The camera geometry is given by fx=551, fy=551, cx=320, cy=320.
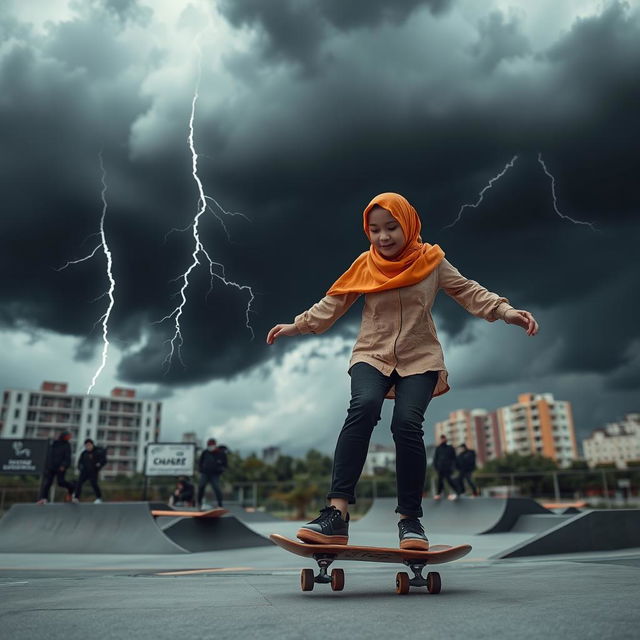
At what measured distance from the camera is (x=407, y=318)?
106 inches

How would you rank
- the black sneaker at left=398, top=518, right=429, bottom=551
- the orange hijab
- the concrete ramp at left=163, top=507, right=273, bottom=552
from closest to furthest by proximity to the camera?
the black sneaker at left=398, top=518, right=429, bottom=551
the orange hijab
the concrete ramp at left=163, top=507, right=273, bottom=552

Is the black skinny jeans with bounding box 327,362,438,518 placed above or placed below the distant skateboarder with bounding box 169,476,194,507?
above

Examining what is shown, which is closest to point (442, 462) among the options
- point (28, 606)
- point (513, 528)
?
point (513, 528)

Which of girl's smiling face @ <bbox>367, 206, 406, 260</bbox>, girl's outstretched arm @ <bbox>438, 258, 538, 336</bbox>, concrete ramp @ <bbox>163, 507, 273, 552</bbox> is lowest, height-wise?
concrete ramp @ <bbox>163, 507, 273, 552</bbox>

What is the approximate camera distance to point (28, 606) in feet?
5.66

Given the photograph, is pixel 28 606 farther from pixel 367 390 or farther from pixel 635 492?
pixel 635 492

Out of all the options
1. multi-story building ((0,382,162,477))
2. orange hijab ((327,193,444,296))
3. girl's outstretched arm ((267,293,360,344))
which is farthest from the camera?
multi-story building ((0,382,162,477))

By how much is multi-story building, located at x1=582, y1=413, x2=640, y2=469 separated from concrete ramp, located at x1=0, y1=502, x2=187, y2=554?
516 ft

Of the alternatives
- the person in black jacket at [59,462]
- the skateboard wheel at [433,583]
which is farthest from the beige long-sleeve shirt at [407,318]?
the person in black jacket at [59,462]

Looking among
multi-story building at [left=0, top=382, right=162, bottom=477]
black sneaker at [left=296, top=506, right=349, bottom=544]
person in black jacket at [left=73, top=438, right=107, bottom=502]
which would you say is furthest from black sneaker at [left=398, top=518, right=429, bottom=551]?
multi-story building at [left=0, top=382, right=162, bottom=477]

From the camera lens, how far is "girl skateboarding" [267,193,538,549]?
238cm

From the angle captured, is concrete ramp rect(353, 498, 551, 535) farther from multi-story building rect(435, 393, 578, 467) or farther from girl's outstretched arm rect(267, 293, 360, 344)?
multi-story building rect(435, 393, 578, 467)

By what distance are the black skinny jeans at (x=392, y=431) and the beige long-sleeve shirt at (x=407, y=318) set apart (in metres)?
0.10

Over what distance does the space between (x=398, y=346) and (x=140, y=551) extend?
252 inches
